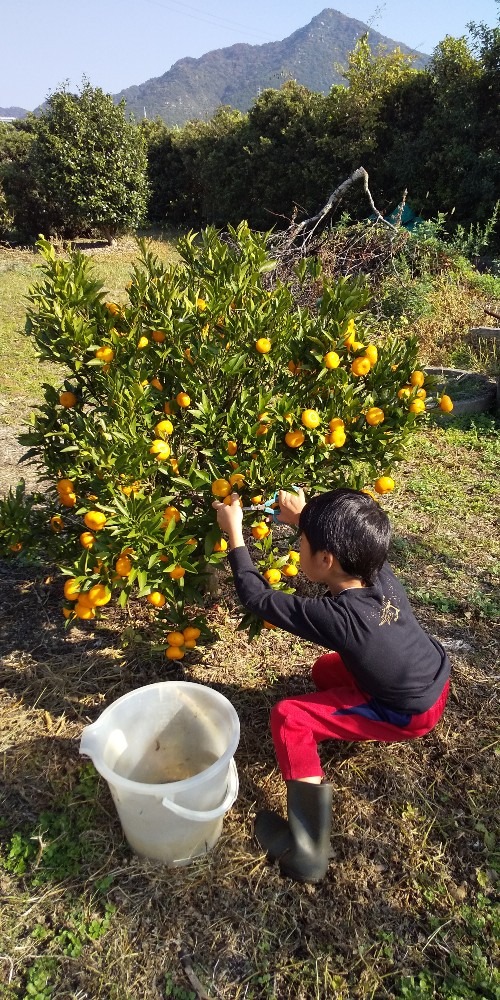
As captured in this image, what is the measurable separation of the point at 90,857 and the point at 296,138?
13766 millimetres

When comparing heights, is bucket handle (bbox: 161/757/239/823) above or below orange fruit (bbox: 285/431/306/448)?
below

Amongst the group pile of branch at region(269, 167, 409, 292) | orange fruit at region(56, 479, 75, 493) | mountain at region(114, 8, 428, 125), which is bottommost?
orange fruit at region(56, 479, 75, 493)

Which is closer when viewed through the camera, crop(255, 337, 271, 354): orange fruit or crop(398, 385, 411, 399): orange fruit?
crop(255, 337, 271, 354): orange fruit

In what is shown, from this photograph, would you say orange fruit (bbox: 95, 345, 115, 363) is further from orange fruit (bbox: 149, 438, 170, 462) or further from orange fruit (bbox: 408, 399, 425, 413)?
orange fruit (bbox: 408, 399, 425, 413)

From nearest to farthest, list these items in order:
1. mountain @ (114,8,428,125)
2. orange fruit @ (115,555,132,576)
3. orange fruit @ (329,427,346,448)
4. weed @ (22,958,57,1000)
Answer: weed @ (22,958,57,1000) < orange fruit @ (115,555,132,576) < orange fruit @ (329,427,346,448) < mountain @ (114,8,428,125)

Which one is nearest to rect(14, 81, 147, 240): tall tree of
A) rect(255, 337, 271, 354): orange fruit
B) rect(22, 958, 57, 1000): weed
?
rect(255, 337, 271, 354): orange fruit

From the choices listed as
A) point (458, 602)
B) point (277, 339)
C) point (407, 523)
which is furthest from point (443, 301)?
point (277, 339)

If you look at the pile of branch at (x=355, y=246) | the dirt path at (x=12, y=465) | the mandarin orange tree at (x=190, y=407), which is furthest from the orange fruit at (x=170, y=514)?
the pile of branch at (x=355, y=246)

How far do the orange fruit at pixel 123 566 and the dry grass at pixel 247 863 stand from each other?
709 mm

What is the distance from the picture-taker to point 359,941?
161cm

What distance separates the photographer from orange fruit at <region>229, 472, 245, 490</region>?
1.98m

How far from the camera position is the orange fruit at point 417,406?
7.07 ft

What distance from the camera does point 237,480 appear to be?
198 centimetres

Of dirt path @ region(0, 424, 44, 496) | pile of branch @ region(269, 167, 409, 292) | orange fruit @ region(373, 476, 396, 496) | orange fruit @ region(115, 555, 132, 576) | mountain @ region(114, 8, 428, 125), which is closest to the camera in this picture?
orange fruit @ region(115, 555, 132, 576)
